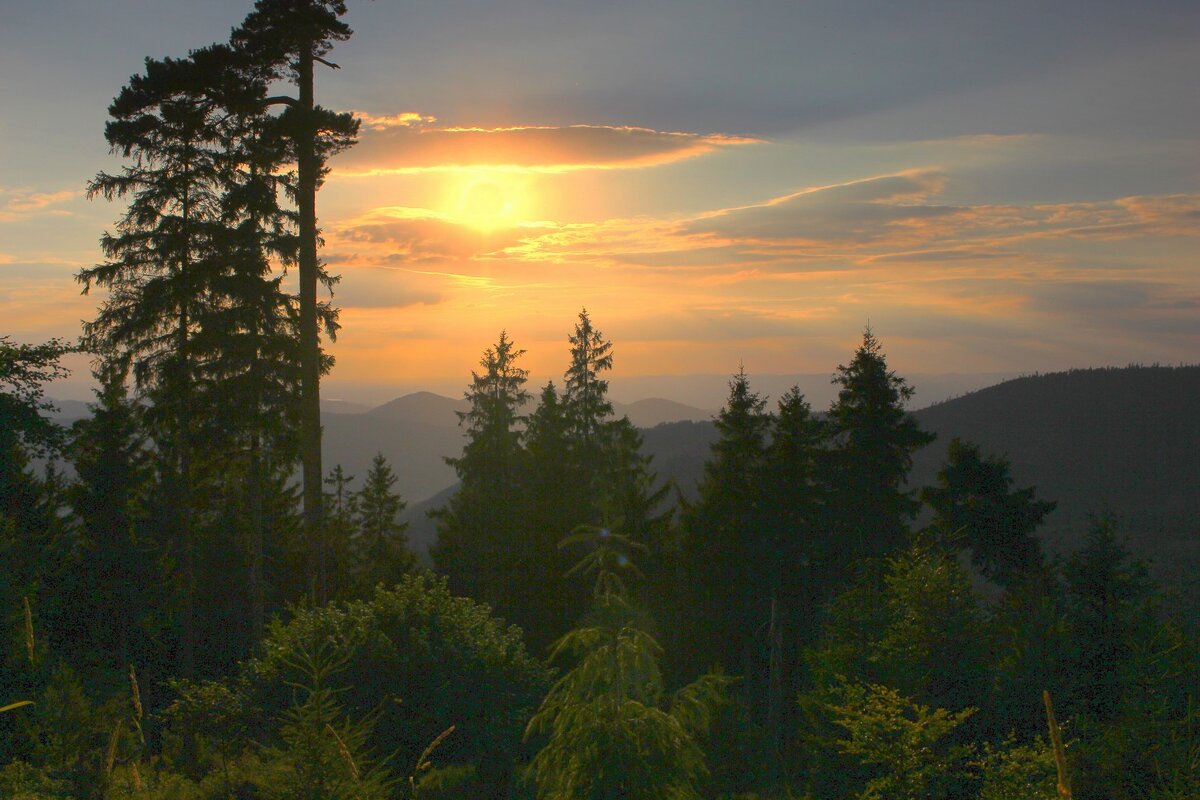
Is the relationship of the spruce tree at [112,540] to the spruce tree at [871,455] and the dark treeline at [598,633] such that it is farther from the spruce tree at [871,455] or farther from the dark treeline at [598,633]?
the spruce tree at [871,455]

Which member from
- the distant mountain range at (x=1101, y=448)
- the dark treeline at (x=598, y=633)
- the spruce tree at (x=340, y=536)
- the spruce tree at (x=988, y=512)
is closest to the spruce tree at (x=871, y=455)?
the dark treeline at (x=598, y=633)

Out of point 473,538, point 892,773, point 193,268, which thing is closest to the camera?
point 892,773

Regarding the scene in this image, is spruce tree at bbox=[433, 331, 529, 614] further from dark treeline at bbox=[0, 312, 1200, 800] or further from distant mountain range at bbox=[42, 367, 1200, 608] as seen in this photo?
distant mountain range at bbox=[42, 367, 1200, 608]

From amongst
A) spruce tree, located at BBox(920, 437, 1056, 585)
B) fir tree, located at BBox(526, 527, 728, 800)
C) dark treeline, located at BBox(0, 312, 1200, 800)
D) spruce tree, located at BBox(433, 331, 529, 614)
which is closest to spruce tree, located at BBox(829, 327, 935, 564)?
dark treeline, located at BBox(0, 312, 1200, 800)

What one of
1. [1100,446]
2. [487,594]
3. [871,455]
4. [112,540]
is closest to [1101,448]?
[1100,446]

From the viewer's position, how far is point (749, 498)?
1186 inches

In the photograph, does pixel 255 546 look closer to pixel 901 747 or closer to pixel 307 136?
pixel 307 136

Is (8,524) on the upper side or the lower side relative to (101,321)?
lower

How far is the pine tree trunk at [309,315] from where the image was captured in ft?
66.3

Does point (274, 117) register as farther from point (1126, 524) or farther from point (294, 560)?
point (1126, 524)

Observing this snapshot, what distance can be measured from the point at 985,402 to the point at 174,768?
4971 inches

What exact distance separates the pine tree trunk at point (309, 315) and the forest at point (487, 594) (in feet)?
0.27

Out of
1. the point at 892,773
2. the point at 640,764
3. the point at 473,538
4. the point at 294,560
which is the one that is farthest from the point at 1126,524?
the point at 640,764

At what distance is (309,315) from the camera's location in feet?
67.4
